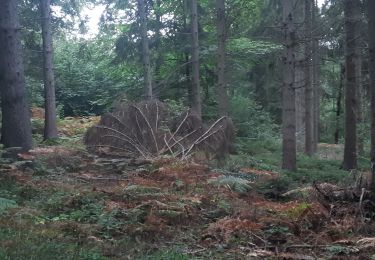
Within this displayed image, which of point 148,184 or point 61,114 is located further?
point 61,114

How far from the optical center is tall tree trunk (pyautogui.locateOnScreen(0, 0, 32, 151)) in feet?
32.8

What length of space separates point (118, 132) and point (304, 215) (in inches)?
252

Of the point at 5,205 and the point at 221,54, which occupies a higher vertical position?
the point at 221,54

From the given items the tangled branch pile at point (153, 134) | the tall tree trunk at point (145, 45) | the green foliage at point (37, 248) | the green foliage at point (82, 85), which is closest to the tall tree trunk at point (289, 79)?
the tangled branch pile at point (153, 134)

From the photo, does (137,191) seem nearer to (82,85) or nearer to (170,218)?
(170,218)

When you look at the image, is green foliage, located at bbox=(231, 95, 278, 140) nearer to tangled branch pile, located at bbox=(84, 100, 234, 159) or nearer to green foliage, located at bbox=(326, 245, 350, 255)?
tangled branch pile, located at bbox=(84, 100, 234, 159)

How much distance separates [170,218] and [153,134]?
525 centimetres

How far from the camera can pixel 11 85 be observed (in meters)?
10.0

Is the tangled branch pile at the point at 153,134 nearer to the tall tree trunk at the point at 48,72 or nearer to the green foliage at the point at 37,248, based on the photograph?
the tall tree trunk at the point at 48,72

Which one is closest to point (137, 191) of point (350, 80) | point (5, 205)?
point (5, 205)

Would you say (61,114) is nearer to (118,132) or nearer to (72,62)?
(72,62)

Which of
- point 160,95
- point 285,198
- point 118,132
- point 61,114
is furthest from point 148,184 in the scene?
point 61,114

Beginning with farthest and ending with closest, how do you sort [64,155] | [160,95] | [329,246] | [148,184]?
[160,95], [64,155], [148,184], [329,246]

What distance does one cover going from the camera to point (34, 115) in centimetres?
2175
